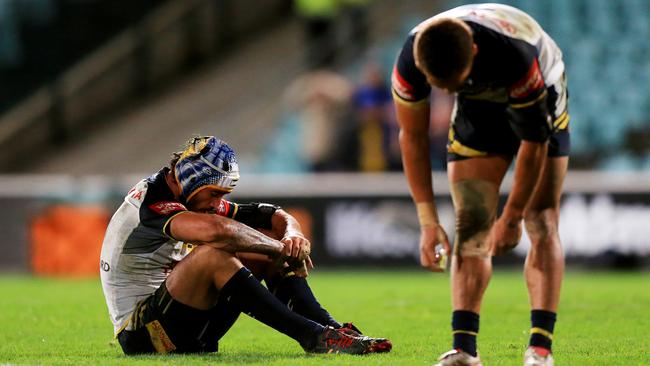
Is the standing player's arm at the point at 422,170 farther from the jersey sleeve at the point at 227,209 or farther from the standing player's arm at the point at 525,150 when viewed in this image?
the jersey sleeve at the point at 227,209

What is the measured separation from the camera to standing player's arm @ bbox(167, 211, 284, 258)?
602cm

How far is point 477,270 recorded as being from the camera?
5.55 m

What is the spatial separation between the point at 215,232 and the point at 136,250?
671mm

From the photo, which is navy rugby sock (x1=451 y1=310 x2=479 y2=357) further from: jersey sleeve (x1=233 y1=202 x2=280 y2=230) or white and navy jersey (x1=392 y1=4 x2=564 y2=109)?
jersey sleeve (x1=233 y1=202 x2=280 y2=230)

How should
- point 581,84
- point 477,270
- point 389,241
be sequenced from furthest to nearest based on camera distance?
point 581,84, point 389,241, point 477,270

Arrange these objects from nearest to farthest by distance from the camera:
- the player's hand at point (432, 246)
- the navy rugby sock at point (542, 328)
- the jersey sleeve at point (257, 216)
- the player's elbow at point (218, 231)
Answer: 1. the player's hand at point (432, 246)
2. the navy rugby sock at point (542, 328)
3. the player's elbow at point (218, 231)
4. the jersey sleeve at point (257, 216)

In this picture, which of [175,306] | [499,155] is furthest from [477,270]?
[175,306]

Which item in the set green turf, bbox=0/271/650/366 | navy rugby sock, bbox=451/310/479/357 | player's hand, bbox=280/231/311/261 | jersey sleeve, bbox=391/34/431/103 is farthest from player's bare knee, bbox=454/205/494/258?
player's hand, bbox=280/231/311/261

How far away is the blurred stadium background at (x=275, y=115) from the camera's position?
50.2 feet

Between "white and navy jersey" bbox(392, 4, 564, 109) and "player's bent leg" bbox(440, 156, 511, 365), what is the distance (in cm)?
42

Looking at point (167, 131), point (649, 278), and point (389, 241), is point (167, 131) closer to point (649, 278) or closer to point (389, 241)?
point (389, 241)

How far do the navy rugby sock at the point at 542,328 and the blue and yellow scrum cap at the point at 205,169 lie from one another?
1665mm

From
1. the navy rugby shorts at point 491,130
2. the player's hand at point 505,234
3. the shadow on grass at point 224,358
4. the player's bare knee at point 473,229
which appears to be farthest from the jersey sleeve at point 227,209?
the player's hand at point 505,234

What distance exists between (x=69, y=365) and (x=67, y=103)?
14857 millimetres
